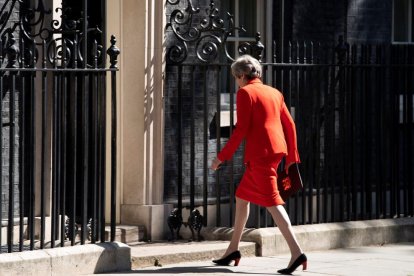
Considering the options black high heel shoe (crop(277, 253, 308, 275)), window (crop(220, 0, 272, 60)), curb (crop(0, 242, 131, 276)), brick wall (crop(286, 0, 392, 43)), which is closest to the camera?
curb (crop(0, 242, 131, 276))

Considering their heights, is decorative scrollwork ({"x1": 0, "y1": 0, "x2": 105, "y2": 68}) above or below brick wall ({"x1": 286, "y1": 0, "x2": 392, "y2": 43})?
below

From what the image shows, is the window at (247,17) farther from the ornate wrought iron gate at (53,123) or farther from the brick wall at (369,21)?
the ornate wrought iron gate at (53,123)

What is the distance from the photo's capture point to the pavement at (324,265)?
1044 cm

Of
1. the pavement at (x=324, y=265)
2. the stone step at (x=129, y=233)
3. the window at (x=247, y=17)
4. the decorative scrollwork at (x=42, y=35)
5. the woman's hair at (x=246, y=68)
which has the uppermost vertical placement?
the window at (x=247, y=17)

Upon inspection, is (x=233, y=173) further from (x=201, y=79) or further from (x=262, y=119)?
(x=262, y=119)

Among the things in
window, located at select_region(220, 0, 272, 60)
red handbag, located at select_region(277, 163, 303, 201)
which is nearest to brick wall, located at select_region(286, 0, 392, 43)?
window, located at select_region(220, 0, 272, 60)

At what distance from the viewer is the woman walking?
10.2m

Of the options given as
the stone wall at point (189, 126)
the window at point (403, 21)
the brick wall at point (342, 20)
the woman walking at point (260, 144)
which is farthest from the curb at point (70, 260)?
the window at point (403, 21)

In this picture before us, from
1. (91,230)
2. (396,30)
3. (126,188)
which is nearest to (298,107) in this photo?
(126,188)

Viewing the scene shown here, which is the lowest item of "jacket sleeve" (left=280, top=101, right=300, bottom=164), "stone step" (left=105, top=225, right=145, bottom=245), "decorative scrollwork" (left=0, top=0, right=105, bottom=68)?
"stone step" (left=105, top=225, right=145, bottom=245)

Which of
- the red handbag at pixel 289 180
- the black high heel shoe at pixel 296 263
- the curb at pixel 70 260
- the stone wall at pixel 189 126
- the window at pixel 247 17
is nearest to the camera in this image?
the curb at pixel 70 260

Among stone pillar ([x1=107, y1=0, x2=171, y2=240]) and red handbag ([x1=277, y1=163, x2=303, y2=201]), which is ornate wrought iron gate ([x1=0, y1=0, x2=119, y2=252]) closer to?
stone pillar ([x1=107, y1=0, x2=171, y2=240])

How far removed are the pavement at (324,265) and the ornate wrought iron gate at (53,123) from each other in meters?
0.66

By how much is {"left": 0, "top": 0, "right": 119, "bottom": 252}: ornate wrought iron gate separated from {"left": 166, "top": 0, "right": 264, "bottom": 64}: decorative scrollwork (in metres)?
1.30
